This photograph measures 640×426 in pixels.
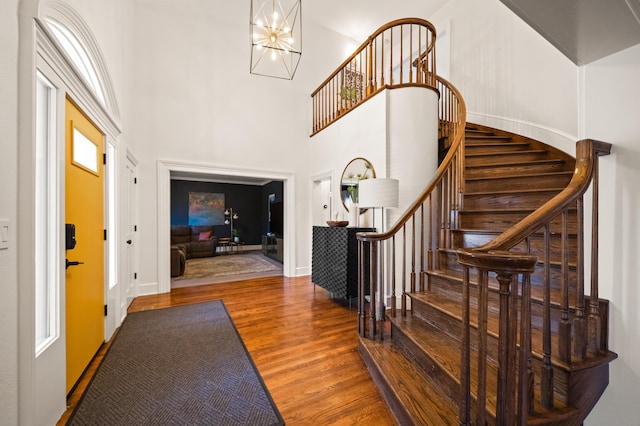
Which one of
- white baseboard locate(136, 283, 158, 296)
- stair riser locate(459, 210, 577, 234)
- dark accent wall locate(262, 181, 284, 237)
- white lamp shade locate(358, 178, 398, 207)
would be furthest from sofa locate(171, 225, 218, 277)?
stair riser locate(459, 210, 577, 234)

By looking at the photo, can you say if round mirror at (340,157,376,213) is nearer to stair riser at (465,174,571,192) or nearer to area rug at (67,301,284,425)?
stair riser at (465,174,571,192)

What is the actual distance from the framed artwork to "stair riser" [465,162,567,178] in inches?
311

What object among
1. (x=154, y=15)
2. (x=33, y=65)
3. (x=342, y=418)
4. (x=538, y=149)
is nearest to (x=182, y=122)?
(x=154, y=15)

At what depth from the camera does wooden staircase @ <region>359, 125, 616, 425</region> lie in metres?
1.22

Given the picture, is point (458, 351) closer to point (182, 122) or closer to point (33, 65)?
point (33, 65)

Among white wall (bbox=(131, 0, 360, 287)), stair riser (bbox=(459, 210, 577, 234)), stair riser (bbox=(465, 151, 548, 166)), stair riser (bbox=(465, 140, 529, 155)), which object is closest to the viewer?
stair riser (bbox=(459, 210, 577, 234))

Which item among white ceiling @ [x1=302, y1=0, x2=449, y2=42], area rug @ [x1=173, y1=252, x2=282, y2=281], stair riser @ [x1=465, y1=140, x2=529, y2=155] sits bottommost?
area rug @ [x1=173, y1=252, x2=282, y2=281]

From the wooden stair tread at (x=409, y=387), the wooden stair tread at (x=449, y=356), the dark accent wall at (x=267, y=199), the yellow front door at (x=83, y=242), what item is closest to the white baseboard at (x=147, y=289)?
the yellow front door at (x=83, y=242)

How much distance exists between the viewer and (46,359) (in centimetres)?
145

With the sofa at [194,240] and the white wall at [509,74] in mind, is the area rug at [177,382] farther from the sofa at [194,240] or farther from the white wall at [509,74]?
the sofa at [194,240]

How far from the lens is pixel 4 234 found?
3.54ft

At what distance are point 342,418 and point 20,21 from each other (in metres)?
2.61

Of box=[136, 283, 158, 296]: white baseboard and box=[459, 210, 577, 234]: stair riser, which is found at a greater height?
box=[459, 210, 577, 234]: stair riser

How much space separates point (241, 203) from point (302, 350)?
7927 mm
